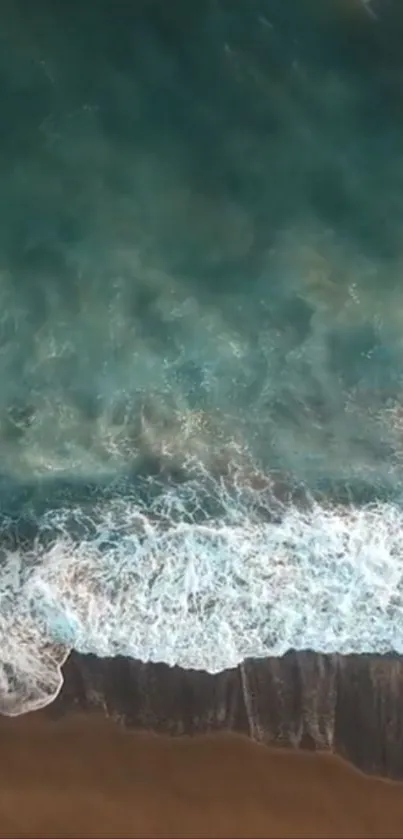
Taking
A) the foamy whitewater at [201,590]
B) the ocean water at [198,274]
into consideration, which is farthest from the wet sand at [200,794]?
the ocean water at [198,274]

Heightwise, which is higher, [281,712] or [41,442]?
[41,442]

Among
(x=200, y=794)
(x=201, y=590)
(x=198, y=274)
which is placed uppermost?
(x=198, y=274)

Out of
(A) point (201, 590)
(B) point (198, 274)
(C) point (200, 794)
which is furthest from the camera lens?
(B) point (198, 274)

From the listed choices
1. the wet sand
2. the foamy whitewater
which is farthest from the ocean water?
the wet sand

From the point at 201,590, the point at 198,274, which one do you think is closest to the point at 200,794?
the point at 201,590

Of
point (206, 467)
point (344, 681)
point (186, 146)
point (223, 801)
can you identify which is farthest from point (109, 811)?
point (186, 146)

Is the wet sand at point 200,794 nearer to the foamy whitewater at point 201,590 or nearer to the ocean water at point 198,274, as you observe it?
the foamy whitewater at point 201,590

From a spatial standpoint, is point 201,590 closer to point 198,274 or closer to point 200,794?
point 200,794

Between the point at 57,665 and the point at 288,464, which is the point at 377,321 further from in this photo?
the point at 57,665
